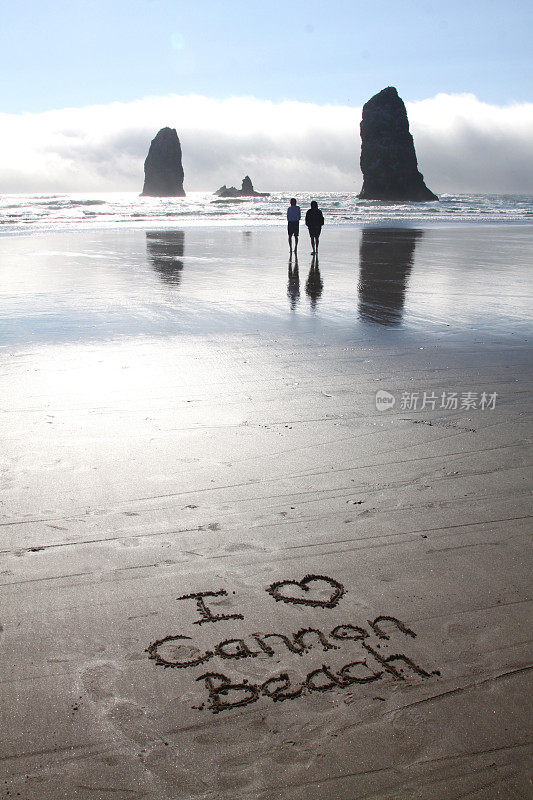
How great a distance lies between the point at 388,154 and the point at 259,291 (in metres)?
96.0

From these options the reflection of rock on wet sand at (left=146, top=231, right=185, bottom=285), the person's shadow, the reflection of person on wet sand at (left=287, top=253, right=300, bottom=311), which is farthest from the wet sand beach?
the reflection of rock on wet sand at (left=146, top=231, right=185, bottom=285)

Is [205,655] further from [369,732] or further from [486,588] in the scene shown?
[486,588]

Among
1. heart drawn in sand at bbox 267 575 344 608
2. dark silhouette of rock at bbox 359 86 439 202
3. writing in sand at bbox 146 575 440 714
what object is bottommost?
writing in sand at bbox 146 575 440 714

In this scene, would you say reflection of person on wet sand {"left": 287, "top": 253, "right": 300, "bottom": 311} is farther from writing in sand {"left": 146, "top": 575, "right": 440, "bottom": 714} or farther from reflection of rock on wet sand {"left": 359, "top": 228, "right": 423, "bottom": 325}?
writing in sand {"left": 146, "top": 575, "right": 440, "bottom": 714}

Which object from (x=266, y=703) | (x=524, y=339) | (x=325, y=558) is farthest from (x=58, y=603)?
(x=524, y=339)

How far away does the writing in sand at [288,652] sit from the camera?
2.27 metres

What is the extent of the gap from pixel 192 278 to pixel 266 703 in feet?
38.6

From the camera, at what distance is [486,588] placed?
2846 mm

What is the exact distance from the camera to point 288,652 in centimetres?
246

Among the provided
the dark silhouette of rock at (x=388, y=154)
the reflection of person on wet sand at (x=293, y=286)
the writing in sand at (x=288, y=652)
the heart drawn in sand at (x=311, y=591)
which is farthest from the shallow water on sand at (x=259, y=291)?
the dark silhouette of rock at (x=388, y=154)

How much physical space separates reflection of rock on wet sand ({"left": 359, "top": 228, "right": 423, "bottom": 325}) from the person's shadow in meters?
0.75

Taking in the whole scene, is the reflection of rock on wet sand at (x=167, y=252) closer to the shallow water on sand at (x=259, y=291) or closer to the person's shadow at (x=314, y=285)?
the shallow water on sand at (x=259, y=291)

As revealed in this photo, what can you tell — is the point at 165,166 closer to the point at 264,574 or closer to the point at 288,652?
the point at 264,574

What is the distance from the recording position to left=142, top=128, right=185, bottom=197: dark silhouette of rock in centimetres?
13938
